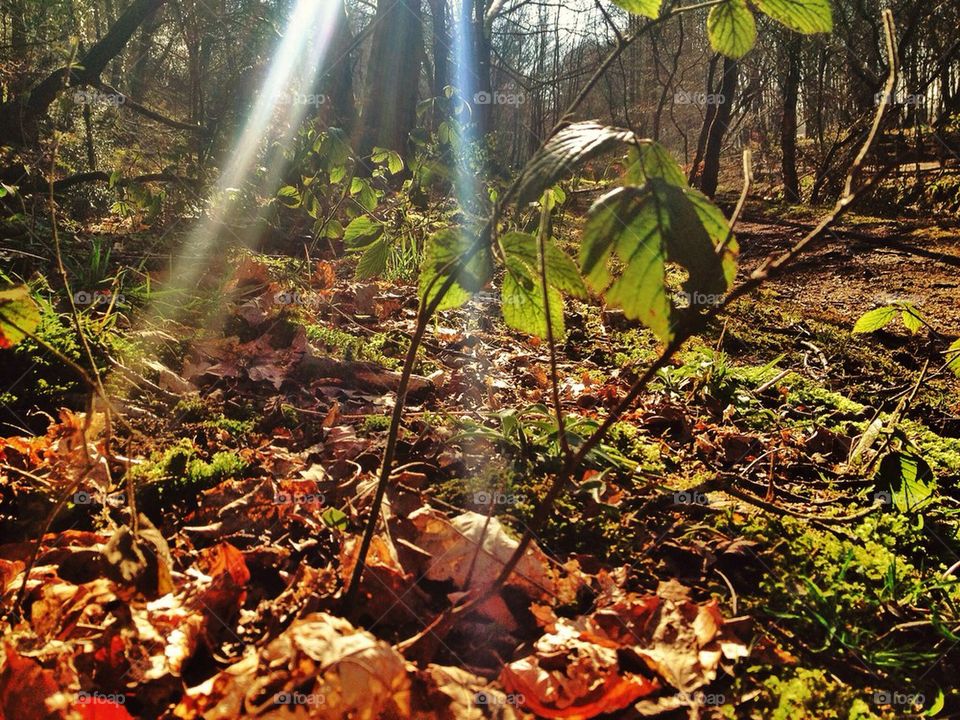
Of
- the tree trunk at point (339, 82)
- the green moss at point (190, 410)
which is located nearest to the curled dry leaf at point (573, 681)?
the green moss at point (190, 410)

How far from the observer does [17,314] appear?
0.94 m

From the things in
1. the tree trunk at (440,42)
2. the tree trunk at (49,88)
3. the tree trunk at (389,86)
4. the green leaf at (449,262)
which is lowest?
the green leaf at (449,262)

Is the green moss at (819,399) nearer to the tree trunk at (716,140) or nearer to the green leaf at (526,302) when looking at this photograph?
the green leaf at (526,302)

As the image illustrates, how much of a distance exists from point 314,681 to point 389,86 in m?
9.30

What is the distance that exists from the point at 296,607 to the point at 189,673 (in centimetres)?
18

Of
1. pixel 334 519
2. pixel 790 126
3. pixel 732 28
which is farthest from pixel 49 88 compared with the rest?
pixel 790 126

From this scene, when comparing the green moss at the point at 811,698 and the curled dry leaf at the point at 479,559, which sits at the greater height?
the curled dry leaf at the point at 479,559

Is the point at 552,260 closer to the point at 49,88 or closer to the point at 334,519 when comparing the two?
the point at 334,519

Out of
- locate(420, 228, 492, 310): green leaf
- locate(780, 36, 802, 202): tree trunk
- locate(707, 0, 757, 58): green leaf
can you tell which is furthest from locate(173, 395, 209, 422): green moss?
locate(780, 36, 802, 202): tree trunk

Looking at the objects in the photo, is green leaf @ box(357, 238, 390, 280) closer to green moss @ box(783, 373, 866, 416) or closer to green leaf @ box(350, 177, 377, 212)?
green leaf @ box(350, 177, 377, 212)

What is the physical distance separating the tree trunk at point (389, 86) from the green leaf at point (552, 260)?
331 inches

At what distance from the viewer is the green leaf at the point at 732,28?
0.89 metres

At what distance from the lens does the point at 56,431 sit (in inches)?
66.3

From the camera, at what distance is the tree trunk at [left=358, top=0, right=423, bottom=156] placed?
347 inches
